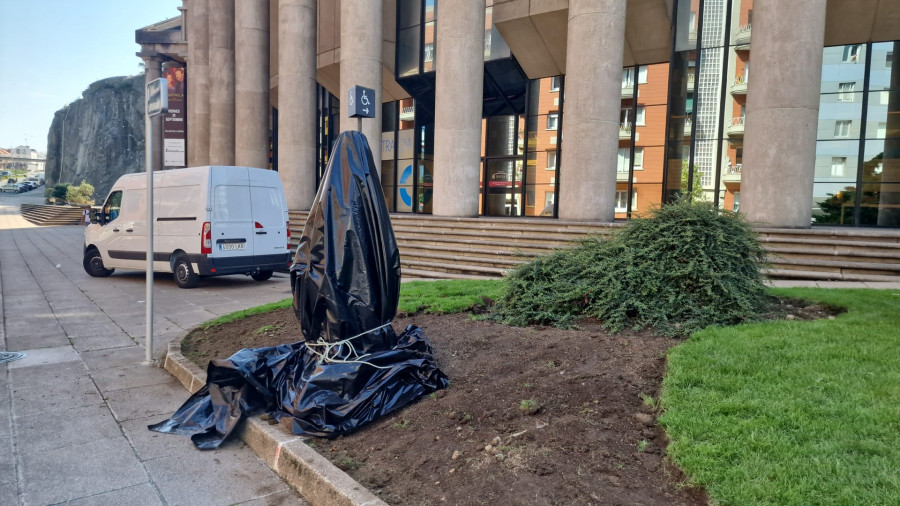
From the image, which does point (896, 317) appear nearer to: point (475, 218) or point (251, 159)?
point (475, 218)

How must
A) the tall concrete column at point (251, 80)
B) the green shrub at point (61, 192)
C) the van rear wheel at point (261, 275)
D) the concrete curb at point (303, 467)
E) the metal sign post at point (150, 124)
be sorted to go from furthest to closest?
the green shrub at point (61, 192), the tall concrete column at point (251, 80), the van rear wheel at point (261, 275), the metal sign post at point (150, 124), the concrete curb at point (303, 467)

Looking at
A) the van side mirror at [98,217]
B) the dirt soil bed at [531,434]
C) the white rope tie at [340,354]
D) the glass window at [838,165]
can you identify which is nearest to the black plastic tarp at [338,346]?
the white rope tie at [340,354]

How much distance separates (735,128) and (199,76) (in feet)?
89.6

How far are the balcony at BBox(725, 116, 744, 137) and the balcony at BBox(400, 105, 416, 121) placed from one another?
13393 mm

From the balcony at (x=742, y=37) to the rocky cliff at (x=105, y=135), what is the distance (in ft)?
288

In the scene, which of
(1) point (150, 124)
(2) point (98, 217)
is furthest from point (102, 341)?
(2) point (98, 217)

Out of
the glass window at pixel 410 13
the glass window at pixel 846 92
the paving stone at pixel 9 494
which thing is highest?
the glass window at pixel 410 13

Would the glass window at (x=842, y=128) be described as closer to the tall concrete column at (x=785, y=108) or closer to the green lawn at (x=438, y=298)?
the tall concrete column at (x=785, y=108)

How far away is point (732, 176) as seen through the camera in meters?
17.0

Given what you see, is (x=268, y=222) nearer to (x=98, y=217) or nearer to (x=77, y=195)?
(x=98, y=217)

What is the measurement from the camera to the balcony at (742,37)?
1678 centimetres

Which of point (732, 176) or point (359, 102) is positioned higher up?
point (732, 176)

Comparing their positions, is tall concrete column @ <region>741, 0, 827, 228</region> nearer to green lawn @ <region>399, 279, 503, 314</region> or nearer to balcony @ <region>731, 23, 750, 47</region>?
balcony @ <region>731, 23, 750, 47</region>

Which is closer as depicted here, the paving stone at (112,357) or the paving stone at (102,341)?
the paving stone at (112,357)
